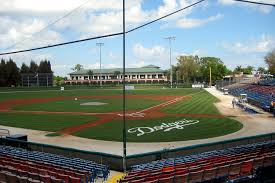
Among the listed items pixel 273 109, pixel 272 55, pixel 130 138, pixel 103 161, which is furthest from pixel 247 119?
pixel 272 55

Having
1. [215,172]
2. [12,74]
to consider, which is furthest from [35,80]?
[215,172]

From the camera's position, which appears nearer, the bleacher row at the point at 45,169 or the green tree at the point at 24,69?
the bleacher row at the point at 45,169

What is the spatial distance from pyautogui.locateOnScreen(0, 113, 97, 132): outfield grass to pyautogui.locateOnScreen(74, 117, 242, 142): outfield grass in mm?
4042

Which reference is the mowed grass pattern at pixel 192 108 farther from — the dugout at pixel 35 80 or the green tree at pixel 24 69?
the green tree at pixel 24 69

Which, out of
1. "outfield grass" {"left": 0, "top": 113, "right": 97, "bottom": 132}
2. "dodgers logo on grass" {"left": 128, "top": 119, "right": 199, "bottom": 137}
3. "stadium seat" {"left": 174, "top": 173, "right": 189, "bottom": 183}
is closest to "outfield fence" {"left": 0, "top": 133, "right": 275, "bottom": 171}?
"stadium seat" {"left": 174, "top": 173, "right": 189, "bottom": 183}

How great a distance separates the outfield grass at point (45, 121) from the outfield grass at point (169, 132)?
4.04m

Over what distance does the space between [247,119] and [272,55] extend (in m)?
89.6

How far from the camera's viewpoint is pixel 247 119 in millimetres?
37938

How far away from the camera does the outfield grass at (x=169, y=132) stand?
28156 mm

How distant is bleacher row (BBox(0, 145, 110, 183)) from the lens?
42.0 feet

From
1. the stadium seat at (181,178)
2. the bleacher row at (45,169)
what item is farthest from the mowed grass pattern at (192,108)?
the stadium seat at (181,178)

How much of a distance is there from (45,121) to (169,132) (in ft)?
53.7

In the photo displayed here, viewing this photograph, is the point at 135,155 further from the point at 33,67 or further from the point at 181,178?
the point at 33,67

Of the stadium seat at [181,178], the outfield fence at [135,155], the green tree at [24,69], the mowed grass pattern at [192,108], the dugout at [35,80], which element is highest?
the green tree at [24,69]
